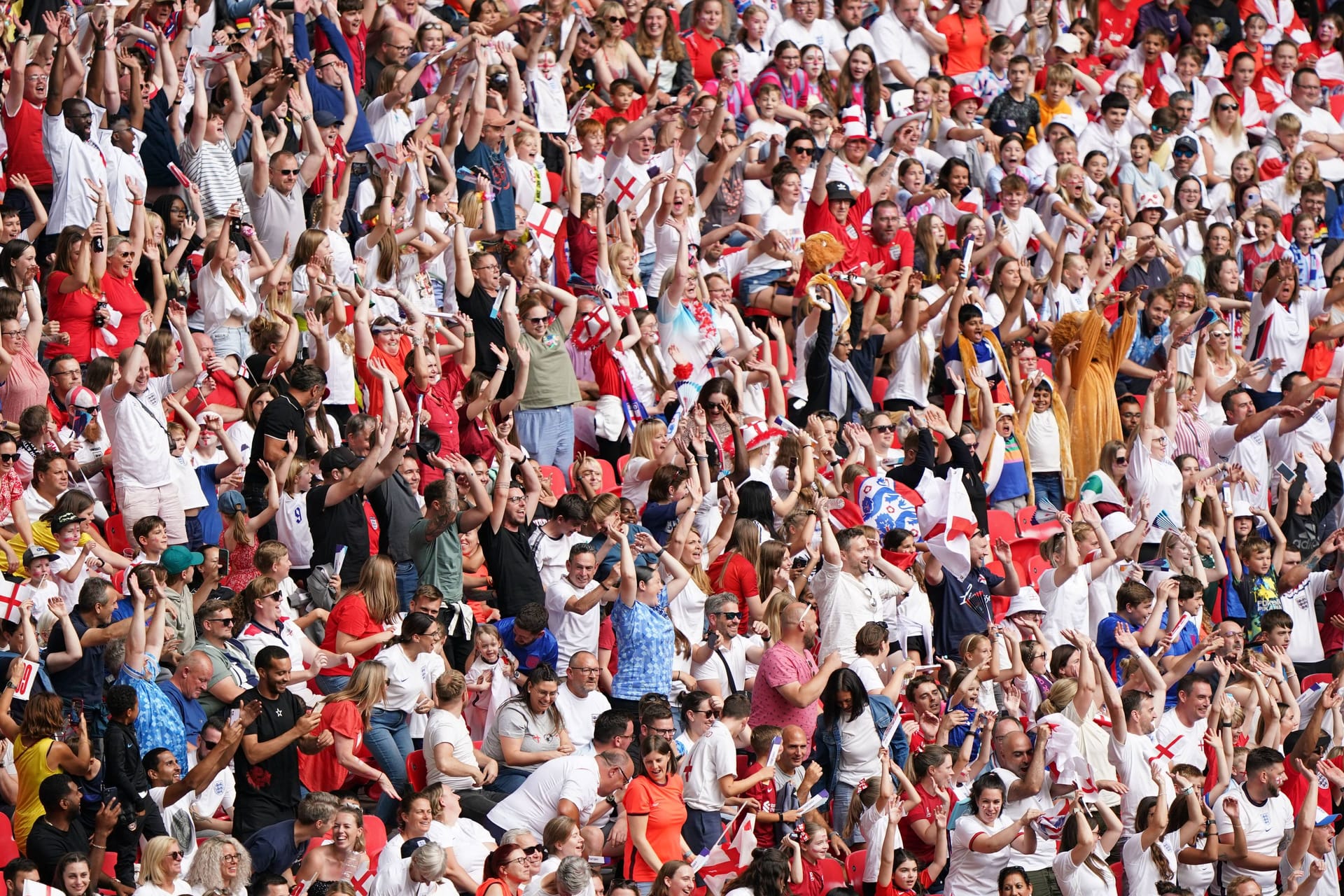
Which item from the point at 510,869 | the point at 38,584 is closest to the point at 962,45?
the point at 38,584

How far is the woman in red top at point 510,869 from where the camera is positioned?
1076 centimetres

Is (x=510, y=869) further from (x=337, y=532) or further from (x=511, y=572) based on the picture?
(x=337, y=532)

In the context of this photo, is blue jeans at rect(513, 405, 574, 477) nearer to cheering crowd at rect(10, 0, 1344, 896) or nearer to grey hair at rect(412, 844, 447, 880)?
cheering crowd at rect(10, 0, 1344, 896)

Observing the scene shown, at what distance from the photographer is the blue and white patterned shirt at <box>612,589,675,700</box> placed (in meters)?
12.5

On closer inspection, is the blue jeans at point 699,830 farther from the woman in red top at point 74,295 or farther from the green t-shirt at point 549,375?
the woman in red top at point 74,295

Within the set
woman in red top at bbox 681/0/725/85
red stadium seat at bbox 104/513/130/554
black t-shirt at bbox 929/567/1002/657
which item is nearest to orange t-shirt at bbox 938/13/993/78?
woman in red top at bbox 681/0/725/85

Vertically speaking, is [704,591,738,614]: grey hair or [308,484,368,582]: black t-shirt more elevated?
[308,484,368,582]: black t-shirt

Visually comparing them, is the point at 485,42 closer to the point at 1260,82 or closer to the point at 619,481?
the point at 619,481

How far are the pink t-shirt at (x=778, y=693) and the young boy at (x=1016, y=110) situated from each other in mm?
7518

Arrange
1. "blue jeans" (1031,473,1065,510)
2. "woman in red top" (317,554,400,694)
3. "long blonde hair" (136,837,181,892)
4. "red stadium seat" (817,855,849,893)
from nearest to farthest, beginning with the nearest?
"long blonde hair" (136,837,181,892)
"red stadium seat" (817,855,849,893)
"woman in red top" (317,554,400,694)
"blue jeans" (1031,473,1065,510)

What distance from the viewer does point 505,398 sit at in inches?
568

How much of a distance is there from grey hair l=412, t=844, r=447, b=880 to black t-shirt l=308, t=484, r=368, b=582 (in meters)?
2.42

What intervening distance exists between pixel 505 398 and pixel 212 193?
2.24 metres

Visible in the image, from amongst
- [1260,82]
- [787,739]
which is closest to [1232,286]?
[1260,82]
